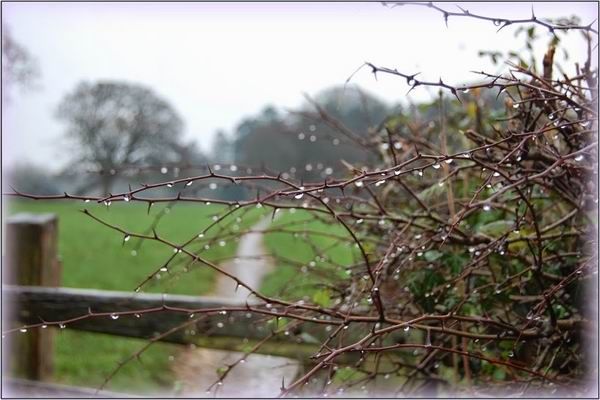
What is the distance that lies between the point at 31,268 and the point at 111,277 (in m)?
1.61

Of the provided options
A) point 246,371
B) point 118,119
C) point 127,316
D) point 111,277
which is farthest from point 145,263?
point 246,371

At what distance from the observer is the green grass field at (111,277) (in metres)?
2.15

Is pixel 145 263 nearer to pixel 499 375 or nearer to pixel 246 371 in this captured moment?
pixel 246 371

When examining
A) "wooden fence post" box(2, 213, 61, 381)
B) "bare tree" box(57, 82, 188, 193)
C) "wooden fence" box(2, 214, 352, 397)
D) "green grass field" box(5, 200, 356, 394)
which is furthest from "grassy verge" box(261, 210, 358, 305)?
"bare tree" box(57, 82, 188, 193)

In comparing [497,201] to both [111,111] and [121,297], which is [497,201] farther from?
[111,111]

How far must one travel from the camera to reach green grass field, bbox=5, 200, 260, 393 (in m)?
2.15

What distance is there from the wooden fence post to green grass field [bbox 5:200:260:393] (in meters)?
0.08

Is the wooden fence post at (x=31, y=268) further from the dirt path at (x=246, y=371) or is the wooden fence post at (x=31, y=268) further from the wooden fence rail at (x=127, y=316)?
the dirt path at (x=246, y=371)

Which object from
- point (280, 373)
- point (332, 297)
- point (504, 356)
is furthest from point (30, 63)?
point (504, 356)

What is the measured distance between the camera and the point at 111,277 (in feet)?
11.9

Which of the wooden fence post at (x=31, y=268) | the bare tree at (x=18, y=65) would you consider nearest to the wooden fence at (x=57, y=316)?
the wooden fence post at (x=31, y=268)

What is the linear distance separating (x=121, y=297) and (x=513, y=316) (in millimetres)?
1197

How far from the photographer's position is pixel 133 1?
1.27 metres

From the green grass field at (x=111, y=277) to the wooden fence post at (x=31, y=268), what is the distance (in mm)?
82
